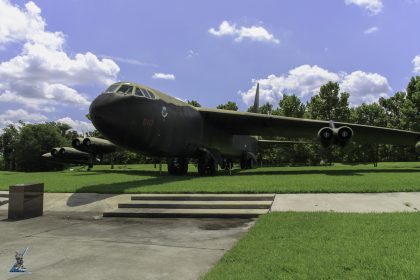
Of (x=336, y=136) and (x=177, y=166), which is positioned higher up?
(x=336, y=136)

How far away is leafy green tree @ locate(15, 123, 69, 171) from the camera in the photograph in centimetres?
4594

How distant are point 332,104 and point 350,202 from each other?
149 ft

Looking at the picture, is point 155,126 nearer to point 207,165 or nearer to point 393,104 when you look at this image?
point 207,165

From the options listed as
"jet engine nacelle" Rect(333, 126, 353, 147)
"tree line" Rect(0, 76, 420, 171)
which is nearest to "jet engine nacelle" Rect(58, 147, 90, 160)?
"tree line" Rect(0, 76, 420, 171)

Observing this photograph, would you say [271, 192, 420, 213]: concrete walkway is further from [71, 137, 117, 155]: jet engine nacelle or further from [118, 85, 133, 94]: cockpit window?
[71, 137, 117, 155]: jet engine nacelle

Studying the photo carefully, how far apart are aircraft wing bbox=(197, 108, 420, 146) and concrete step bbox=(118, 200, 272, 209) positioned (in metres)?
11.9

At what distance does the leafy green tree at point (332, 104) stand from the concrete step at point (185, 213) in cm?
4607

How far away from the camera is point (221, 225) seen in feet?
30.0

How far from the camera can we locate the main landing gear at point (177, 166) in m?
22.6

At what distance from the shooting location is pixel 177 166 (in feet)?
74.4

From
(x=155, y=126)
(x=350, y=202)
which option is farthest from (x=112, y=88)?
(x=350, y=202)

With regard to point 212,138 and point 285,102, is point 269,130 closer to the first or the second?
Answer: point 212,138

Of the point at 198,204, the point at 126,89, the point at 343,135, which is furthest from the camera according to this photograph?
A: the point at 343,135

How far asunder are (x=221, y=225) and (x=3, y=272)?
4725mm
